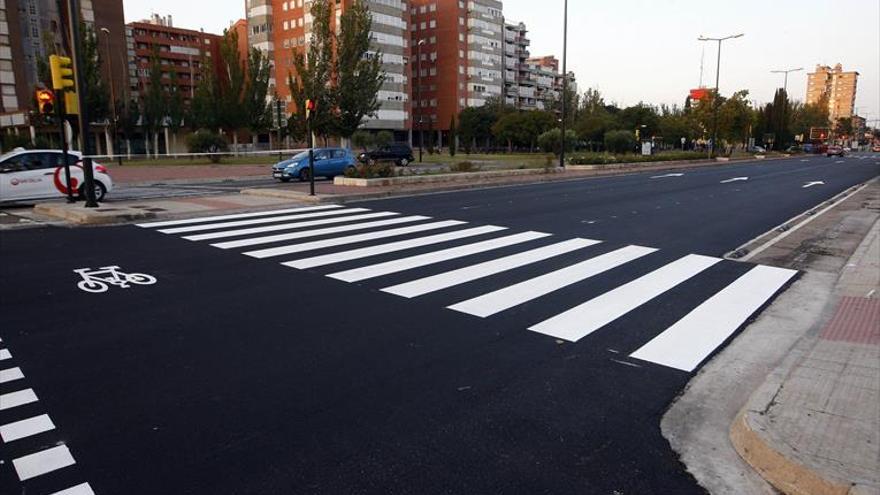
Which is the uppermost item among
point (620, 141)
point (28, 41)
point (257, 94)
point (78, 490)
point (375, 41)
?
point (375, 41)

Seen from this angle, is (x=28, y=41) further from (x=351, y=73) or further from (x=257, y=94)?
(x=351, y=73)

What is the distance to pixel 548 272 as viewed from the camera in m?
8.90

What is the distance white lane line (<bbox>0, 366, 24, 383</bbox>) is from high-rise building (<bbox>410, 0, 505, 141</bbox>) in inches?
3731

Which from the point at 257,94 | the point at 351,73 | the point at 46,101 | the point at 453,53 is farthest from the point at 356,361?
the point at 453,53

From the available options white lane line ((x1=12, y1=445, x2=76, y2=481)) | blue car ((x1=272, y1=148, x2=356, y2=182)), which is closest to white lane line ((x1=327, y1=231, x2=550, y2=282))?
white lane line ((x1=12, y1=445, x2=76, y2=481))

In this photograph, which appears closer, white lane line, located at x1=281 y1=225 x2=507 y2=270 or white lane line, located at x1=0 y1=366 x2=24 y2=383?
white lane line, located at x1=0 y1=366 x2=24 y2=383

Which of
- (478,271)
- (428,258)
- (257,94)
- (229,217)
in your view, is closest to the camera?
(478,271)

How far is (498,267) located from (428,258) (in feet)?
4.30

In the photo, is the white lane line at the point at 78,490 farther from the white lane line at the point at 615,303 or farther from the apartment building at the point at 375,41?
the apartment building at the point at 375,41

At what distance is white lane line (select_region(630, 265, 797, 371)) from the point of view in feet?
18.2

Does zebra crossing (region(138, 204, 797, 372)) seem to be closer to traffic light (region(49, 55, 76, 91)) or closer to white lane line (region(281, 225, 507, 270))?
white lane line (region(281, 225, 507, 270))

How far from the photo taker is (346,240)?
11617 mm

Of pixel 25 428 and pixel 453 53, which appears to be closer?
pixel 25 428

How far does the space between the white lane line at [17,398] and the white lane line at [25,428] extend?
0.33 meters
